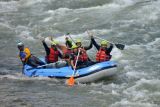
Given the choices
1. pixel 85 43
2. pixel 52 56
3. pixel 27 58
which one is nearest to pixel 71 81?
pixel 52 56

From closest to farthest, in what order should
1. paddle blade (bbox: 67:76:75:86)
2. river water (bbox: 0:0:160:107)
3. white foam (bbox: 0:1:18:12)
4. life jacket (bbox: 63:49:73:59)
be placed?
river water (bbox: 0:0:160:107) → paddle blade (bbox: 67:76:75:86) → life jacket (bbox: 63:49:73:59) → white foam (bbox: 0:1:18:12)

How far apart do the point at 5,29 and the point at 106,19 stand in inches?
197

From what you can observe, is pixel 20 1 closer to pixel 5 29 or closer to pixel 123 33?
pixel 5 29

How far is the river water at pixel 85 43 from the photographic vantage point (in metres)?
13.9

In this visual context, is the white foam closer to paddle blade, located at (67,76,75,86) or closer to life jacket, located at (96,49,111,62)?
life jacket, located at (96,49,111,62)

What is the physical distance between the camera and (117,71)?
53.3ft

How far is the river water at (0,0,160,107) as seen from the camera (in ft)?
45.6

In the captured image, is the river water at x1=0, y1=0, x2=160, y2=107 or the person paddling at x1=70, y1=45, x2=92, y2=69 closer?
the river water at x1=0, y1=0, x2=160, y2=107

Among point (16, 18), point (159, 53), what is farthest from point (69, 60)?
point (16, 18)

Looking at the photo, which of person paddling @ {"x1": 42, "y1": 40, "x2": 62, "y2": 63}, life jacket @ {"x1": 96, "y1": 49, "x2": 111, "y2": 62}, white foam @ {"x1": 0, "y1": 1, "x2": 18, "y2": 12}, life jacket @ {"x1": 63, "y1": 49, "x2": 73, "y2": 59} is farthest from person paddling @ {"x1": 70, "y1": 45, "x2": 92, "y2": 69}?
white foam @ {"x1": 0, "y1": 1, "x2": 18, "y2": 12}

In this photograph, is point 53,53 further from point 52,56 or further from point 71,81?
point 71,81

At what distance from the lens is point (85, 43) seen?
66.3ft

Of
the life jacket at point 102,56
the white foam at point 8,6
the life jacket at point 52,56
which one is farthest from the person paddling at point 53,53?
the white foam at point 8,6

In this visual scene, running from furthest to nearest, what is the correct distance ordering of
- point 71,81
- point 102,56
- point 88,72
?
point 102,56 → point 88,72 → point 71,81
